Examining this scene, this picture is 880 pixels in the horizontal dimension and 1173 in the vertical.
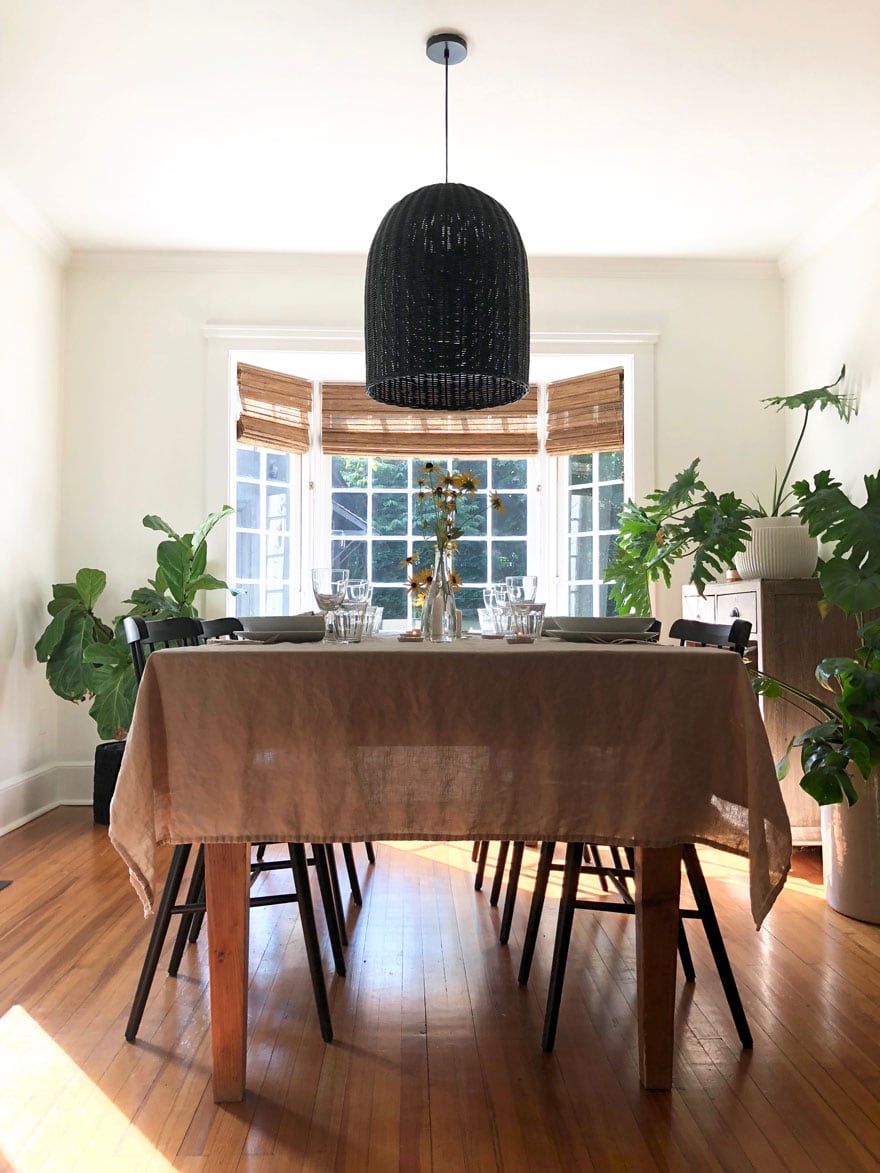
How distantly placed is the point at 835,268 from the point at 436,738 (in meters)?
3.67

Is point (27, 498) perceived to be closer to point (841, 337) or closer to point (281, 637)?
point (281, 637)

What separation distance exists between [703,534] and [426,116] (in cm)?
194

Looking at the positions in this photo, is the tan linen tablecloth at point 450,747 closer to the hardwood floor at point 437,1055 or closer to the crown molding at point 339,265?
the hardwood floor at point 437,1055

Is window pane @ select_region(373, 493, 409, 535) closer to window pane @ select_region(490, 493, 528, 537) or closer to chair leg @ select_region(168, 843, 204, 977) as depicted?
window pane @ select_region(490, 493, 528, 537)

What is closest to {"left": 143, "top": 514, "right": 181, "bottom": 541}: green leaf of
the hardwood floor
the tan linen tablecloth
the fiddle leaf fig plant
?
the hardwood floor

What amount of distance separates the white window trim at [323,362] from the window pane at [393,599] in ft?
2.94

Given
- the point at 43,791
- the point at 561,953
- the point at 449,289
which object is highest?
the point at 449,289

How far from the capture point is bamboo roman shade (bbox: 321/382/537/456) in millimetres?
5324

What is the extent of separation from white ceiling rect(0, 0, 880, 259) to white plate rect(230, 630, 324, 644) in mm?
1997

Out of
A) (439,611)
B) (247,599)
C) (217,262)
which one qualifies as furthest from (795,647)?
(217,262)

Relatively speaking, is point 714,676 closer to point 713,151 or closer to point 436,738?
point 436,738

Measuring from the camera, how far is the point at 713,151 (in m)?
3.81

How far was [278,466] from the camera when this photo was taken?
17.3 ft

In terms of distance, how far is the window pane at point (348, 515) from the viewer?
5.38 metres
